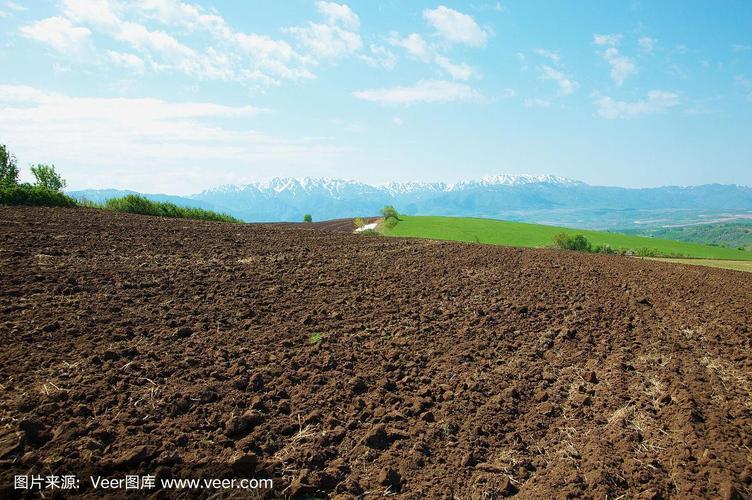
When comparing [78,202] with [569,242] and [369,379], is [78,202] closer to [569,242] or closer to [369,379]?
[369,379]

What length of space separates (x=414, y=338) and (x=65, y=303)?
6377mm

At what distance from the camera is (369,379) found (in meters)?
6.29

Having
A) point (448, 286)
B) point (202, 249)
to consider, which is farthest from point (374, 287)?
point (202, 249)

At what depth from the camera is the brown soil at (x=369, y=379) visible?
14.6 ft

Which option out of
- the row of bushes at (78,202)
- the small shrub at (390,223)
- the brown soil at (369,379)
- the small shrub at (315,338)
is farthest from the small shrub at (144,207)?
the small shrub at (390,223)

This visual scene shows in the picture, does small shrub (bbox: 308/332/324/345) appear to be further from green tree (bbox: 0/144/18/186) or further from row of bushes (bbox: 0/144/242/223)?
green tree (bbox: 0/144/18/186)

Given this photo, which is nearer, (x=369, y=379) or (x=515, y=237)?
(x=369, y=379)

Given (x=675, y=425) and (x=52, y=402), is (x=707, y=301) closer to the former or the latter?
(x=675, y=425)

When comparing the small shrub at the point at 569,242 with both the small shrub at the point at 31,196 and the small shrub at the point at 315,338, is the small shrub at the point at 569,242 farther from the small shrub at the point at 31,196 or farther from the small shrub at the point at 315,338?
the small shrub at the point at 31,196

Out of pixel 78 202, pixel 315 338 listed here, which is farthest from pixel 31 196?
pixel 315 338

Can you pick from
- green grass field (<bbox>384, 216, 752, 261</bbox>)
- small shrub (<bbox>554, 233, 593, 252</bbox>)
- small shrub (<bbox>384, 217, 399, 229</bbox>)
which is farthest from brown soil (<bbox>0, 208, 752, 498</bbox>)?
small shrub (<bbox>384, 217, 399, 229</bbox>)

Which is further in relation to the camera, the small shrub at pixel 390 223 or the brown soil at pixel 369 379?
the small shrub at pixel 390 223

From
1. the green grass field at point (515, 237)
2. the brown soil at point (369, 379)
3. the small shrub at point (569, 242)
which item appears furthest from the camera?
the green grass field at point (515, 237)

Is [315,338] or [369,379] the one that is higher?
[315,338]
